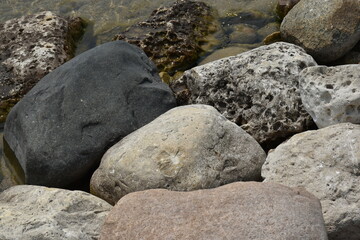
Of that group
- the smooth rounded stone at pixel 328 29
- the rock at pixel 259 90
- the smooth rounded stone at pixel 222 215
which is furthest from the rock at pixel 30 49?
the smooth rounded stone at pixel 222 215

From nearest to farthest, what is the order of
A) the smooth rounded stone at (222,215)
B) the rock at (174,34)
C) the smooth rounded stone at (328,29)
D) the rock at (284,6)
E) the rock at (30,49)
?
the smooth rounded stone at (222,215)
the smooth rounded stone at (328,29)
the rock at (30,49)
the rock at (174,34)
the rock at (284,6)

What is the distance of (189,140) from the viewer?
3977mm

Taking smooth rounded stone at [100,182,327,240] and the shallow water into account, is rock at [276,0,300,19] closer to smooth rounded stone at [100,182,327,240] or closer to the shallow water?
the shallow water

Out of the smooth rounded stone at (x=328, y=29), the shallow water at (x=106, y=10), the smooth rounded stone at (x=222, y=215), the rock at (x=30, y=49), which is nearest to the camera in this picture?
the smooth rounded stone at (x=222, y=215)

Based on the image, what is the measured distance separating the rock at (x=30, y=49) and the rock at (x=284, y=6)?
2.72 metres

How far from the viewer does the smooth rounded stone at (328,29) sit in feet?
17.8

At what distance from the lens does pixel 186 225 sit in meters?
3.11

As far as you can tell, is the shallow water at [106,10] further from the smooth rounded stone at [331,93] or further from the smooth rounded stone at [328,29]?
the smooth rounded stone at [331,93]

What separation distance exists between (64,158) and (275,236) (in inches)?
87.3

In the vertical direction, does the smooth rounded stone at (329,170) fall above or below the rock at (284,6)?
below

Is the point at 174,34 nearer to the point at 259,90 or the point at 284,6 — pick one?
the point at 284,6

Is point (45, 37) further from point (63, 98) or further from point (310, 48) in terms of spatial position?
point (310, 48)

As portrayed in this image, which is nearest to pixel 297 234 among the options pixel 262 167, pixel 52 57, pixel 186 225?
pixel 186 225

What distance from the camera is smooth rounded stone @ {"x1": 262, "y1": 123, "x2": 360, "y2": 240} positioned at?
11.4ft
